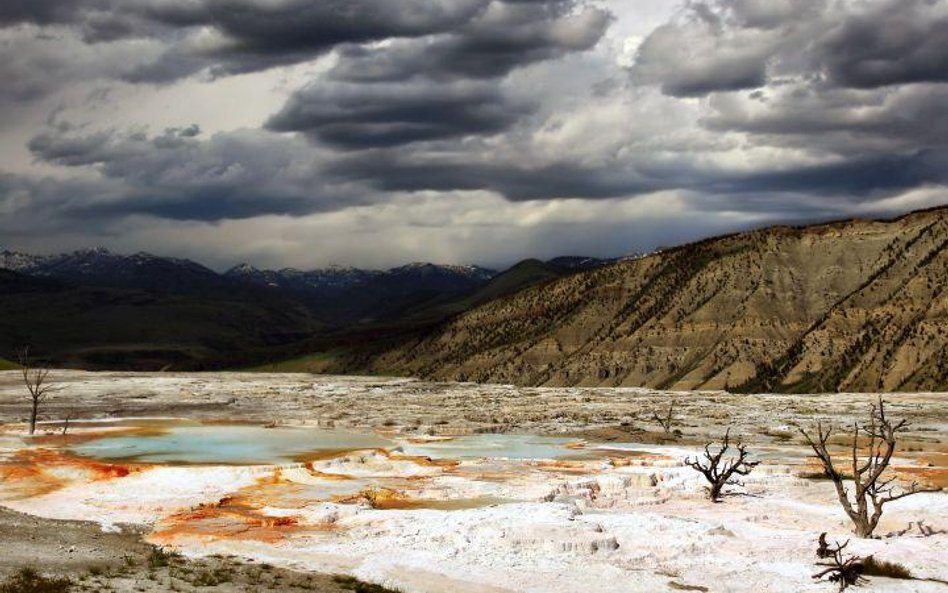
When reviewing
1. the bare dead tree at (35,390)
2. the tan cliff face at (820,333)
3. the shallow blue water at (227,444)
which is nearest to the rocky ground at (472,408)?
the bare dead tree at (35,390)

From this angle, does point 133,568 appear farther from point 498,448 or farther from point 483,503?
point 498,448

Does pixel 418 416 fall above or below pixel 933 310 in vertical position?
below

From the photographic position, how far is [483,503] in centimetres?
3994

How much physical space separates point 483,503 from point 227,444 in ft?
115

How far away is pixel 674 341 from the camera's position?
18975cm

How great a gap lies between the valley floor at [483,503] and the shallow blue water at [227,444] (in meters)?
0.29

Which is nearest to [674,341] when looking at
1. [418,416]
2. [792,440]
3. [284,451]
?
[418,416]

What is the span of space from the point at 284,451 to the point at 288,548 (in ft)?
110

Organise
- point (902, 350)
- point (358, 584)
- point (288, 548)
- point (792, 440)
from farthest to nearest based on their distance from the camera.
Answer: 1. point (902, 350)
2. point (792, 440)
3. point (288, 548)
4. point (358, 584)

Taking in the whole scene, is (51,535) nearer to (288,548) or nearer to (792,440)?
(288,548)

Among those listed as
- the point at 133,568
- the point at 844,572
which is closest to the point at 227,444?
the point at 133,568

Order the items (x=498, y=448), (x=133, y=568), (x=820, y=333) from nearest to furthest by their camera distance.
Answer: (x=133, y=568) < (x=498, y=448) < (x=820, y=333)

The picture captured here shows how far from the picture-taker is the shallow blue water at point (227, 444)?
59.3 metres

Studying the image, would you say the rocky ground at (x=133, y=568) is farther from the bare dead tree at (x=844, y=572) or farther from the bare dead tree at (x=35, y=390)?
the bare dead tree at (x=35, y=390)
